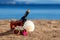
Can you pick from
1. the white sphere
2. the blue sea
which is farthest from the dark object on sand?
the blue sea

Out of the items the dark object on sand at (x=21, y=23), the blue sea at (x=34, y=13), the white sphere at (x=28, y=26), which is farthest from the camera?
the blue sea at (x=34, y=13)

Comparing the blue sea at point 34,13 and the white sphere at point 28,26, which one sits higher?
the blue sea at point 34,13

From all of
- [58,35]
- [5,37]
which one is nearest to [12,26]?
[5,37]

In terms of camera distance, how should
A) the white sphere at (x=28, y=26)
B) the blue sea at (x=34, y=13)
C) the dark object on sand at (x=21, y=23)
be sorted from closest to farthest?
the dark object on sand at (x=21, y=23), the white sphere at (x=28, y=26), the blue sea at (x=34, y=13)

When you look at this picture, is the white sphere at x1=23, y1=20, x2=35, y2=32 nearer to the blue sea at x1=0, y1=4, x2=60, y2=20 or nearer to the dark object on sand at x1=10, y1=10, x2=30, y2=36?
the dark object on sand at x1=10, y1=10, x2=30, y2=36

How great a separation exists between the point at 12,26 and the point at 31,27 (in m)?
0.63

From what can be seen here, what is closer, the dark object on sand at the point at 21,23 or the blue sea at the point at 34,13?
the dark object on sand at the point at 21,23

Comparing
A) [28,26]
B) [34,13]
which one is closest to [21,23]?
[28,26]

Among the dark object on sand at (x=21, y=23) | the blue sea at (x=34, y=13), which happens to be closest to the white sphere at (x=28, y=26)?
the dark object on sand at (x=21, y=23)

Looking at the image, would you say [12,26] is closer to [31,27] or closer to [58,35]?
[31,27]

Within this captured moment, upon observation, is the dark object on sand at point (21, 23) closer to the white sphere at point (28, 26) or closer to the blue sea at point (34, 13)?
the white sphere at point (28, 26)

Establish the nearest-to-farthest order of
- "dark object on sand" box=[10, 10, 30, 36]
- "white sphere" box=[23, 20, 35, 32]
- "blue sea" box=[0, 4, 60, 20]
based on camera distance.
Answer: "dark object on sand" box=[10, 10, 30, 36] → "white sphere" box=[23, 20, 35, 32] → "blue sea" box=[0, 4, 60, 20]

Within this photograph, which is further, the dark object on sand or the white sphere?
the white sphere

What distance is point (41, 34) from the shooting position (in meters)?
9.83
